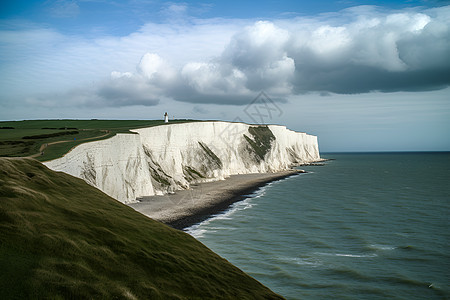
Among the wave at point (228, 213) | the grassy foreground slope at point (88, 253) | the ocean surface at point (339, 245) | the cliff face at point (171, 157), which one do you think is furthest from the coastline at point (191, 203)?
the grassy foreground slope at point (88, 253)

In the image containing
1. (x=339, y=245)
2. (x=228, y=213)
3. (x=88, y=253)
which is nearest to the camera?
(x=88, y=253)

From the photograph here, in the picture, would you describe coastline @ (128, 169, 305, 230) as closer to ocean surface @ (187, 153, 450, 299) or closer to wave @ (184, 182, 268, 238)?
wave @ (184, 182, 268, 238)

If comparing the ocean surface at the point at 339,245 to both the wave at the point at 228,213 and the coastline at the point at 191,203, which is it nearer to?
the wave at the point at 228,213

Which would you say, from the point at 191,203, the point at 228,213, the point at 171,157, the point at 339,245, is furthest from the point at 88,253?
the point at 171,157

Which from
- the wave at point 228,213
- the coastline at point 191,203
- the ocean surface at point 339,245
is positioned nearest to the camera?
the ocean surface at point 339,245

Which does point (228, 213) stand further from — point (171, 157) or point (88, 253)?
point (88, 253)
